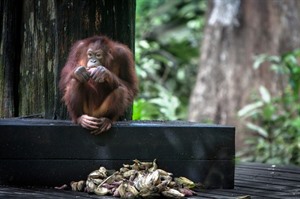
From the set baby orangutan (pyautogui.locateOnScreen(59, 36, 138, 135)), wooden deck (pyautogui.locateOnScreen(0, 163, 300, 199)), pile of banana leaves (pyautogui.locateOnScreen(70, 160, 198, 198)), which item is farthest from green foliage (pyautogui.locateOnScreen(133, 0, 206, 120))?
pile of banana leaves (pyautogui.locateOnScreen(70, 160, 198, 198))

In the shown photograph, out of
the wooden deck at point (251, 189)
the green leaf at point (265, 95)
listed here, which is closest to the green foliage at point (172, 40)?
the green leaf at point (265, 95)

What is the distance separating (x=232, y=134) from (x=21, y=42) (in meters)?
1.36

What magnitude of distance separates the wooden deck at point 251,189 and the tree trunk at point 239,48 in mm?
3486

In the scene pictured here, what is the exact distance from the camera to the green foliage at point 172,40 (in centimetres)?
927

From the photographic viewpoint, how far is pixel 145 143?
138 inches

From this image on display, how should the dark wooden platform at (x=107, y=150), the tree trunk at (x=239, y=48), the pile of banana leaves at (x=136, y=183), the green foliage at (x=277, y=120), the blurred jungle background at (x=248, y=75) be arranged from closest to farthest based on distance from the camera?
the pile of banana leaves at (x=136, y=183)
the dark wooden platform at (x=107, y=150)
the green foliage at (x=277, y=120)
the blurred jungle background at (x=248, y=75)
the tree trunk at (x=239, y=48)

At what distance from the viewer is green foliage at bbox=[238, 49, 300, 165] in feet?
21.9

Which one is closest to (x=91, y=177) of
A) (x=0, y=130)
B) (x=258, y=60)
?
(x=0, y=130)

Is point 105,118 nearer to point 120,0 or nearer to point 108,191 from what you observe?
point 108,191

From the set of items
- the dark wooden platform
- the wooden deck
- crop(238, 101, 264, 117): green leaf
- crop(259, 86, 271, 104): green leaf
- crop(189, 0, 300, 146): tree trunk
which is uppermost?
crop(189, 0, 300, 146): tree trunk

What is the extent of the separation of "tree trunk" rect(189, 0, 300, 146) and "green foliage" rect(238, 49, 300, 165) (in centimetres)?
28

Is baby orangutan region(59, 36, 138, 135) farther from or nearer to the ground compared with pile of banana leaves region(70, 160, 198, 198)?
farther from the ground

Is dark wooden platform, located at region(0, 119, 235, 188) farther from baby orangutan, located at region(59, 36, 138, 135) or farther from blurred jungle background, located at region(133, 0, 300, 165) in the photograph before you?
blurred jungle background, located at region(133, 0, 300, 165)

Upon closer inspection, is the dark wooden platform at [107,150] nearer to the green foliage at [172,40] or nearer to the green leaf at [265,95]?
the green leaf at [265,95]
